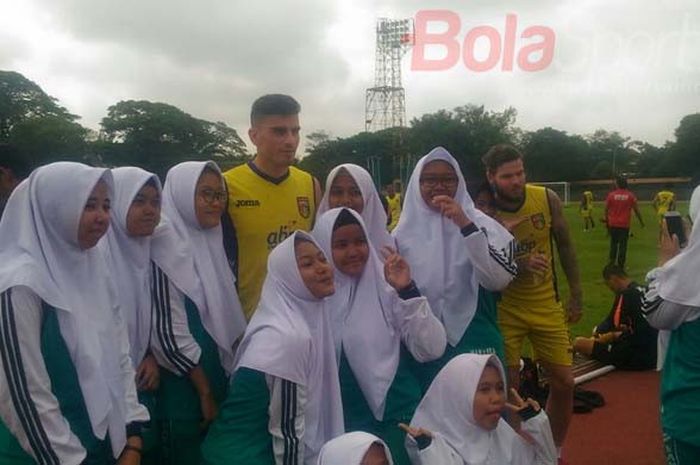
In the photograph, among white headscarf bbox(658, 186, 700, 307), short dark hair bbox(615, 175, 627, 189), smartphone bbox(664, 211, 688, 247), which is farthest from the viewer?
short dark hair bbox(615, 175, 627, 189)

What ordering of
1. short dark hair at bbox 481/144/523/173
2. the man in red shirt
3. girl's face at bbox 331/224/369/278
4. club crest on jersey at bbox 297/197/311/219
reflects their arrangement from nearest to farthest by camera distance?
girl's face at bbox 331/224/369/278 → club crest on jersey at bbox 297/197/311/219 → short dark hair at bbox 481/144/523/173 → the man in red shirt

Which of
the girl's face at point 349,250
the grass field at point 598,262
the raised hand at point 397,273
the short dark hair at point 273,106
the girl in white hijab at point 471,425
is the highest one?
the short dark hair at point 273,106

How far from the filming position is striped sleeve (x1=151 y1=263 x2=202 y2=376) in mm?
3158

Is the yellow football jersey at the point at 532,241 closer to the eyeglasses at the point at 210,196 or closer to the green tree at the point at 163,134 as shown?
the eyeglasses at the point at 210,196

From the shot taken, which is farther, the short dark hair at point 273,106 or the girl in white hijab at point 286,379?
the short dark hair at point 273,106

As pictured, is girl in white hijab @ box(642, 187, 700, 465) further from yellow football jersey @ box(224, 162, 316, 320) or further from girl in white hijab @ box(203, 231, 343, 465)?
yellow football jersey @ box(224, 162, 316, 320)

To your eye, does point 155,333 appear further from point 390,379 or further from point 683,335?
point 683,335

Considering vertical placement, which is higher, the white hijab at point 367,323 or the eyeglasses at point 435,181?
the eyeglasses at point 435,181

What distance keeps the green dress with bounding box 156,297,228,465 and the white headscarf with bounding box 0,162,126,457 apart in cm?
57

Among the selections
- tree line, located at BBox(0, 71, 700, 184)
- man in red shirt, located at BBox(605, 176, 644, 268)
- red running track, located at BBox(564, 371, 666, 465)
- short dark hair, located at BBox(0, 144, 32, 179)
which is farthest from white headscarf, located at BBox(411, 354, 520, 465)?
tree line, located at BBox(0, 71, 700, 184)

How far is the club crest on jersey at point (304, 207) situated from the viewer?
4141 millimetres

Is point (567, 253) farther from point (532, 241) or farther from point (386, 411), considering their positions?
point (386, 411)

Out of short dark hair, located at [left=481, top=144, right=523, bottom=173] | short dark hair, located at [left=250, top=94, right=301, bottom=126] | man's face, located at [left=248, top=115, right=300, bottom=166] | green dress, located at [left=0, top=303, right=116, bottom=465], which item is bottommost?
green dress, located at [left=0, top=303, right=116, bottom=465]

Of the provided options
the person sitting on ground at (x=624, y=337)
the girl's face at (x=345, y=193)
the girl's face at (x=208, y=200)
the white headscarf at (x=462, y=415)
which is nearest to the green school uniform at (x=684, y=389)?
the white headscarf at (x=462, y=415)
